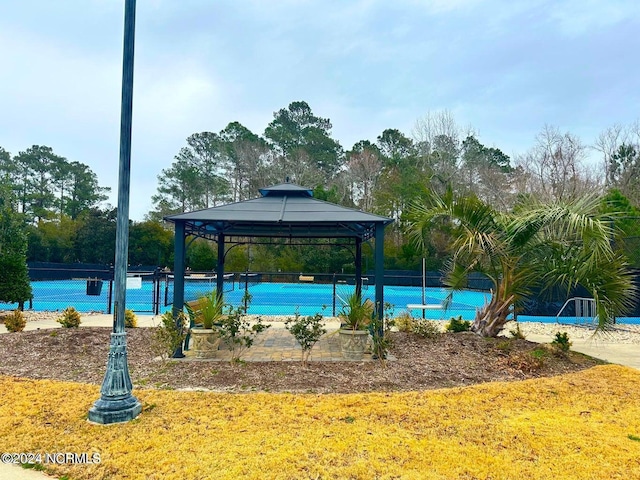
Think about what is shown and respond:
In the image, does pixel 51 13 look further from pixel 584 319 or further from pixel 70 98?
pixel 584 319

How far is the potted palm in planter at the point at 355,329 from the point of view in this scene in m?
5.96

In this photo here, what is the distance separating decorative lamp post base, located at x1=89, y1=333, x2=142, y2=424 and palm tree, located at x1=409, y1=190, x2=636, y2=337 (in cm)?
496

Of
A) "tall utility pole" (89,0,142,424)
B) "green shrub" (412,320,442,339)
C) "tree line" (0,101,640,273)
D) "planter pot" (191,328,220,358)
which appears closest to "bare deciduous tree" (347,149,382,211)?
"tree line" (0,101,640,273)

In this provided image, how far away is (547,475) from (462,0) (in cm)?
965

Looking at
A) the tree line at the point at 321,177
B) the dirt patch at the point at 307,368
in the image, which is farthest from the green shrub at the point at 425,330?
the tree line at the point at 321,177

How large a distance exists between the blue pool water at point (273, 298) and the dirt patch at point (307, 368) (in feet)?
16.0

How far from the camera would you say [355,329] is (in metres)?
6.07

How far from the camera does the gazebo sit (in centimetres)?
618

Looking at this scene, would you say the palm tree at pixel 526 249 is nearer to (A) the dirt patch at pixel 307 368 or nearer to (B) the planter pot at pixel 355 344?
(A) the dirt patch at pixel 307 368

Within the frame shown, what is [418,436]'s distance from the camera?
328cm

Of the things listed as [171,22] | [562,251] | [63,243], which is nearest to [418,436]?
[562,251]

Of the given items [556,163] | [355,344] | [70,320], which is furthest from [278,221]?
[556,163]

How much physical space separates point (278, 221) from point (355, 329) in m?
2.00

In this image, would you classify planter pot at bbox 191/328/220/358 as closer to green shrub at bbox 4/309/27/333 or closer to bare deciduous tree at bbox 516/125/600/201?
green shrub at bbox 4/309/27/333
